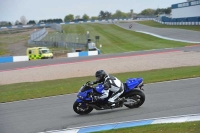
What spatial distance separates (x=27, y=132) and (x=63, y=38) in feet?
155

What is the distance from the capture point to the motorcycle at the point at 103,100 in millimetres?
11812

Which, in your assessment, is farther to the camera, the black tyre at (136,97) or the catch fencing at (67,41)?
the catch fencing at (67,41)

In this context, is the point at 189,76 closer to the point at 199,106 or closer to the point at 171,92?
the point at 171,92

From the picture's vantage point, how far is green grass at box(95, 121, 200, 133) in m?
8.44

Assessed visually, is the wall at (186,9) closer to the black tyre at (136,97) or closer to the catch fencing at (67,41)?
the catch fencing at (67,41)

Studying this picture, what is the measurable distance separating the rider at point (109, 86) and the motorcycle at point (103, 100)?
4.5 inches

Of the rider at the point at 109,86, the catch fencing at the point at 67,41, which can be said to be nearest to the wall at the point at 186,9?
the catch fencing at the point at 67,41

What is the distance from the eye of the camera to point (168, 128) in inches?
347

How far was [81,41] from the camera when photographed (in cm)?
5556

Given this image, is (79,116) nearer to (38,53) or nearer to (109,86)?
(109,86)

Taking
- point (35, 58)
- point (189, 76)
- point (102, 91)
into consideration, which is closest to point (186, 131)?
point (102, 91)

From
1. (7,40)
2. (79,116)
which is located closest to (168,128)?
(79,116)

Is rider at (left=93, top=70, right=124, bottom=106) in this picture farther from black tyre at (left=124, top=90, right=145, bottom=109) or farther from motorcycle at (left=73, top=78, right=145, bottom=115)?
black tyre at (left=124, top=90, right=145, bottom=109)

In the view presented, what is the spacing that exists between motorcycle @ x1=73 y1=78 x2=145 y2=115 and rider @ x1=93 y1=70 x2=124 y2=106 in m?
0.11
